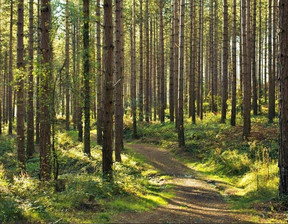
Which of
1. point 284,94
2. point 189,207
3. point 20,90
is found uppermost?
point 20,90

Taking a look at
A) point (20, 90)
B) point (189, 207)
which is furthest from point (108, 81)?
point (20, 90)

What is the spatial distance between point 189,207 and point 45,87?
5.93 meters

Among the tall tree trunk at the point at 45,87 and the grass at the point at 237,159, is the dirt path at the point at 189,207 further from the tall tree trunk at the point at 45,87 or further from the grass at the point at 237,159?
the tall tree trunk at the point at 45,87

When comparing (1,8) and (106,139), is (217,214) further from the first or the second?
(1,8)

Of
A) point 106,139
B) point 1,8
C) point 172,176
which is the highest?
point 1,8

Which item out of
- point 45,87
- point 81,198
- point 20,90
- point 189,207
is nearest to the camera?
point 81,198

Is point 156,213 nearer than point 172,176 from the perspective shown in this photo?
Yes

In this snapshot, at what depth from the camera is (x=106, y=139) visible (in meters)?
9.48

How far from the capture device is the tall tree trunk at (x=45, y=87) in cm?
957

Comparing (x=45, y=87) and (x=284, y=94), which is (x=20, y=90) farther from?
(x=284, y=94)

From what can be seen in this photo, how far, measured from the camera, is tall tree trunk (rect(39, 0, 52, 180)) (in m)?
9.57

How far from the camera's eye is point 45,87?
383 inches

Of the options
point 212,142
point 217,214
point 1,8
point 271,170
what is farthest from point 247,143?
point 1,8

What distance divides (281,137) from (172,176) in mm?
5512
